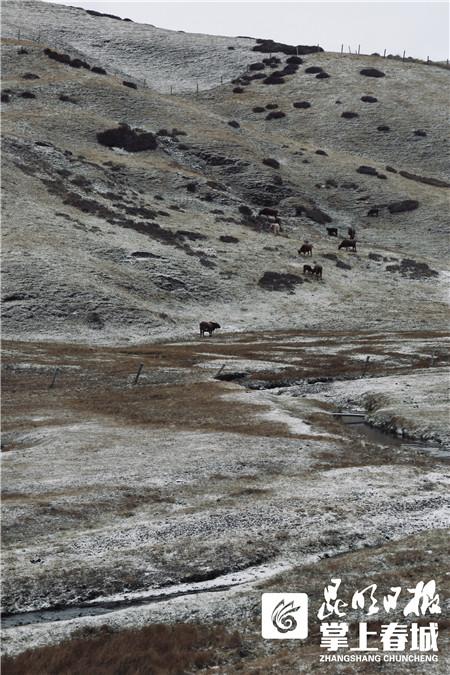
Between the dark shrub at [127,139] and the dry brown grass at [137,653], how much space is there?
110 meters

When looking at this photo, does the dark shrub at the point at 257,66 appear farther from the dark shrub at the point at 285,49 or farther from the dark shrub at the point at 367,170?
the dark shrub at the point at 367,170

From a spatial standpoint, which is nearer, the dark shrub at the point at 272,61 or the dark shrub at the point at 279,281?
the dark shrub at the point at 279,281

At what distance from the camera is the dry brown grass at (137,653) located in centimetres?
1755

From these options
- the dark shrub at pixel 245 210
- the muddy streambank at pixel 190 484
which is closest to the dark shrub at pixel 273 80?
the dark shrub at pixel 245 210

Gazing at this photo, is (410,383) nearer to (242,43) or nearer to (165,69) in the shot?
(165,69)

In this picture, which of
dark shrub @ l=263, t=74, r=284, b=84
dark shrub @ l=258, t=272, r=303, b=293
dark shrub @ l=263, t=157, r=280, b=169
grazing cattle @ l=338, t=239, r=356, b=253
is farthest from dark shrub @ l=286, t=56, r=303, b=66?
dark shrub @ l=258, t=272, r=303, b=293

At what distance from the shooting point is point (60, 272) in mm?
78938

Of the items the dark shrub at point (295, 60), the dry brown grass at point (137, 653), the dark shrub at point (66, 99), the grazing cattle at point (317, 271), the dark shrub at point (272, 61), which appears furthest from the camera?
the dark shrub at point (272, 61)

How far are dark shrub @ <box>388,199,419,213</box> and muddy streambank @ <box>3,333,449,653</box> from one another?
2684 inches

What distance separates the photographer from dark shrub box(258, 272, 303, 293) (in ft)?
290

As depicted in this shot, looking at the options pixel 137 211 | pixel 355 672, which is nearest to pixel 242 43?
pixel 137 211

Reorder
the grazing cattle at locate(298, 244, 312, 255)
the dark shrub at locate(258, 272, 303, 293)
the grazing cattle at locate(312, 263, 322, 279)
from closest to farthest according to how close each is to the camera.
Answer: the dark shrub at locate(258, 272, 303, 293)
the grazing cattle at locate(312, 263, 322, 279)
the grazing cattle at locate(298, 244, 312, 255)

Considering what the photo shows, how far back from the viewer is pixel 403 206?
396 ft

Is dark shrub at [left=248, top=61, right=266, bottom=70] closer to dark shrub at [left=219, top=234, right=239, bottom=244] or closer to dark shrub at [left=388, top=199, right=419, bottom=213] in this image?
dark shrub at [left=388, top=199, right=419, bottom=213]
